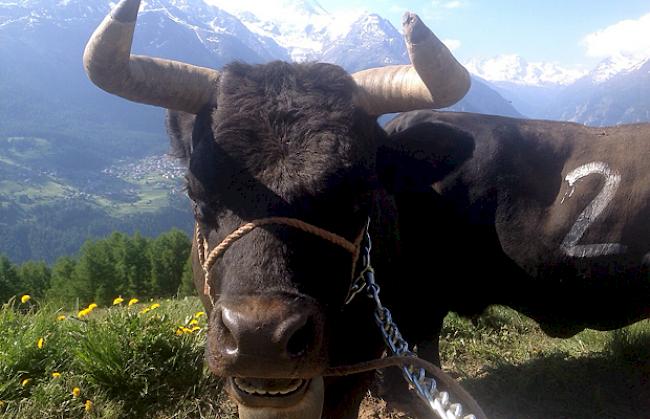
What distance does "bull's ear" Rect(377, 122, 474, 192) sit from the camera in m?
3.60

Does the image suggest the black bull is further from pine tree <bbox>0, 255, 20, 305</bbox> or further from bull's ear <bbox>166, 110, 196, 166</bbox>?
pine tree <bbox>0, 255, 20, 305</bbox>

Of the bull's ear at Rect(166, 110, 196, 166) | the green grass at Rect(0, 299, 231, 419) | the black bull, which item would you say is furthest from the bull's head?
the green grass at Rect(0, 299, 231, 419)

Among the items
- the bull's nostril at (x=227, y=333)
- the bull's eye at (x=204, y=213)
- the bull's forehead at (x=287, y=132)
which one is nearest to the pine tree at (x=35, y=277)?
the bull's eye at (x=204, y=213)

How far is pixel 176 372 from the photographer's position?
4645 millimetres

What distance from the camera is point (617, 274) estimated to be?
4.36m

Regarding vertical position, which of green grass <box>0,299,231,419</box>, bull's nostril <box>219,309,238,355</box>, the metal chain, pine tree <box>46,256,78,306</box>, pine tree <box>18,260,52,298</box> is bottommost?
pine tree <box>18,260,52,298</box>

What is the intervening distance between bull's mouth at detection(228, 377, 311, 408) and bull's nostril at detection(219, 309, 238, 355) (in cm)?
32

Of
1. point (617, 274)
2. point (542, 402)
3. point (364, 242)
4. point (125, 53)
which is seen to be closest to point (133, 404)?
point (364, 242)

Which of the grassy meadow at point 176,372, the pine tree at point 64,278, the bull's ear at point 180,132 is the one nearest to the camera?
the bull's ear at point 180,132

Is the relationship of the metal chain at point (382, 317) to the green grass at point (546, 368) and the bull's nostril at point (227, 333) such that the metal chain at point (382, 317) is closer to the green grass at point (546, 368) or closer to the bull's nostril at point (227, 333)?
the bull's nostril at point (227, 333)

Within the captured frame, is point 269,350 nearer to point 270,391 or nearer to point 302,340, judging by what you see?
point 302,340

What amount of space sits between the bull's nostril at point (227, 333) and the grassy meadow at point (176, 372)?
2544mm

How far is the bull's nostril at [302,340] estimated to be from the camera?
7.18 ft

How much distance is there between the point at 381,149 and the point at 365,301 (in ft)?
3.53
